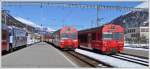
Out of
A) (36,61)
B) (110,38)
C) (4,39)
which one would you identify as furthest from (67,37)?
(36,61)

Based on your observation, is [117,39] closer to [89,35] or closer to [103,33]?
[103,33]

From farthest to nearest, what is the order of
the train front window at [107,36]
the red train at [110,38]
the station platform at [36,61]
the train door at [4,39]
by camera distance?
the train front window at [107,36]
the red train at [110,38]
the train door at [4,39]
the station platform at [36,61]

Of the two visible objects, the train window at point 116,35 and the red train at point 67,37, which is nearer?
the train window at point 116,35

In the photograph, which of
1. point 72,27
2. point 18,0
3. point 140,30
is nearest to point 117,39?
point 72,27

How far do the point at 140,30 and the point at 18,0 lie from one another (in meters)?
83.2

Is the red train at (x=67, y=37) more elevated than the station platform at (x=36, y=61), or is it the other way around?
the red train at (x=67, y=37)

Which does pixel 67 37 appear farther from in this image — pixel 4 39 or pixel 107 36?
pixel 4 39

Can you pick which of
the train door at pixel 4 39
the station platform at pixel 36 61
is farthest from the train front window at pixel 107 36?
the train door at pixel 4 39

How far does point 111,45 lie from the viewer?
31797 mm

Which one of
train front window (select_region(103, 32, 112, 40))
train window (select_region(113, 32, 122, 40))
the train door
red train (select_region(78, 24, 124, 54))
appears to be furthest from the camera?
train window (select_region(113, 32, 122, 40))

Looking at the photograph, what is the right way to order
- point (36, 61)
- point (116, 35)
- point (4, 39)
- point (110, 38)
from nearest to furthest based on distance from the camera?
point (36, 61) < point (4, 39) < point (110, 38) < point (116, 35)

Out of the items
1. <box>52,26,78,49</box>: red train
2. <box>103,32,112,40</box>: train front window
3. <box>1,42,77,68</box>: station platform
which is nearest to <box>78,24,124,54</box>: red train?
<box>103,32,112,40</box>: train front window

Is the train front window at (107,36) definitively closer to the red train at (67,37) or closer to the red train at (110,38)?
the red train at (110,38)

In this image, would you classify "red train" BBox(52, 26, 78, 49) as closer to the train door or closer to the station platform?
the train door
